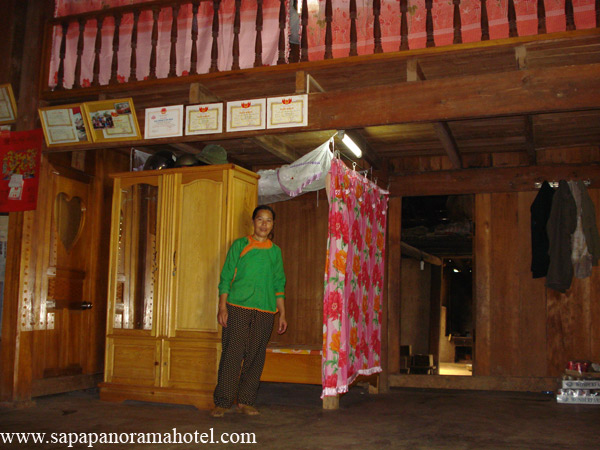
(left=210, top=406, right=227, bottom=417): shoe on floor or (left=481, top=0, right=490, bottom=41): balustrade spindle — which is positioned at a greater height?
(left=481, top=0, right=490, bottom=41): balustrade spindle

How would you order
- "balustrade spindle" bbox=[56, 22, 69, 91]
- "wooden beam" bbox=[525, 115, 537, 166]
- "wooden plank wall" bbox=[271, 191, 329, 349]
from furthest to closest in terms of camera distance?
"wooden plank wall" bbox=[271, 191, 329, 349]
"wooden beam" bbox=[525, 115, 537, 166]
"balustrade spindle" bbox=[56, 22, 69, 91]

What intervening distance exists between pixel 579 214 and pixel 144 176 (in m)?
4.21

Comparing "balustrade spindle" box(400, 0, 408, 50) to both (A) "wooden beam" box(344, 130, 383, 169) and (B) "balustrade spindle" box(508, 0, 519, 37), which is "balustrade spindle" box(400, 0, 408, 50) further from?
(A) "wooden beam" box(344, 130, 383, 169)

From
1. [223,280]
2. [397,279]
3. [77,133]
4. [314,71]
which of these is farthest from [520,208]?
[77,133]

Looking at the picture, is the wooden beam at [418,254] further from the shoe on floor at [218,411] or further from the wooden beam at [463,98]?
the shoe on floor at [218,411]

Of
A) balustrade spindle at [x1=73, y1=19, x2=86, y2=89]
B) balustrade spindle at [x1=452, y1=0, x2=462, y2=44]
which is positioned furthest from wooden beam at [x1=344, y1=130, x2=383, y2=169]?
balustrade spindle at [x1=73, y1=19, x2=86, y2=89]

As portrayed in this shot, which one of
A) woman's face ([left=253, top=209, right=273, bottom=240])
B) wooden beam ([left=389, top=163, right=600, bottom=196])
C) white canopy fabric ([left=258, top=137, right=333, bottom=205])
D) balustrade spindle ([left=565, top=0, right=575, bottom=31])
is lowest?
woman's face ([left=253, top=209, right=273, bottom=240])

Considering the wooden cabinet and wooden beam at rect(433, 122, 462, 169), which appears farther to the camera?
wooden beam at rect(433, 122, 462, 169)

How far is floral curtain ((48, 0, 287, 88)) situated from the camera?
504 cm

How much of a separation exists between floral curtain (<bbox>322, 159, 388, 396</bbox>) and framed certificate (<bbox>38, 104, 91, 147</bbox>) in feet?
7.04

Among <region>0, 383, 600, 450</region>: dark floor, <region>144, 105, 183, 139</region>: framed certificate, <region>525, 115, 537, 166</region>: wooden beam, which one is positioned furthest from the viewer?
<region>525, 115, 537, 166</region>: wooden beam

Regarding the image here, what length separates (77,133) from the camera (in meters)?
5.18

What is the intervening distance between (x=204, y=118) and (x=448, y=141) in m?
2.26

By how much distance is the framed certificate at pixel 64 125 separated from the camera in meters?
5.13
